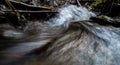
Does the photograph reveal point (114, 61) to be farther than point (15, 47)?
No

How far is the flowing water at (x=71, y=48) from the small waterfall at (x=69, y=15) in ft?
2.20

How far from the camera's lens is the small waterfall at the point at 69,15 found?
8.18m

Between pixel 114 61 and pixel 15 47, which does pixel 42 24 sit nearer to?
pixel 15 47

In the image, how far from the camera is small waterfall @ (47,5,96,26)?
818cm

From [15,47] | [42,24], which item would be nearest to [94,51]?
[15,47]

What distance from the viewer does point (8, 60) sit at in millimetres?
4516

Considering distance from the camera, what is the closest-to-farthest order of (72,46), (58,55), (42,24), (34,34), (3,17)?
(58,55) → (72,46) → (34,34) → (3,17) → (42,24)

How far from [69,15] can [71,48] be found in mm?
3920

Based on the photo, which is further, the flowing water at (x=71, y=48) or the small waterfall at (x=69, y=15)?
the small waterfall at (x=69, y=15)

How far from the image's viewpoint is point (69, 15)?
8984mm

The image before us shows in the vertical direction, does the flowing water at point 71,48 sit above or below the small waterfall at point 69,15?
above

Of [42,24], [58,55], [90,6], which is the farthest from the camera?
[90,6]

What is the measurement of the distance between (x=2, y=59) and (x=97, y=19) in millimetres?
4627

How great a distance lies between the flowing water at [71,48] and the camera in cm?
457
